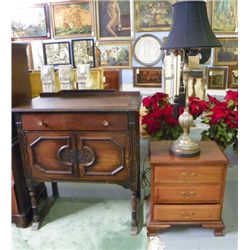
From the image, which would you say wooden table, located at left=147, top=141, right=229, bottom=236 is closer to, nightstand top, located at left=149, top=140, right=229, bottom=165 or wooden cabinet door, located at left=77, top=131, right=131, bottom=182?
nightstand top, located at left=149, top=140, right=229, bottom=165

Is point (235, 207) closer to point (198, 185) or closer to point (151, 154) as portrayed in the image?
point (198, 185)

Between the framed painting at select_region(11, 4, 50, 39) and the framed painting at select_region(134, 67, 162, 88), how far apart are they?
190cm

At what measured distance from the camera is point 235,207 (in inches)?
74.7

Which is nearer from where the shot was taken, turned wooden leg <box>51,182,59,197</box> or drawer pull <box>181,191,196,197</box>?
drawer pull <box>181,191,196,197</box>

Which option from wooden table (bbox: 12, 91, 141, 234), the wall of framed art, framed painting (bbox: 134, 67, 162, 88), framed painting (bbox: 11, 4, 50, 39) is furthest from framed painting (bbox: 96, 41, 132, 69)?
wooden table (bbox: 12, 91, 141, 234)

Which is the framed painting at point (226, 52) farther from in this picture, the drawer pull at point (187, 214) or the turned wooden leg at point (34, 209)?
the turned wooden leg at point (34, 209)

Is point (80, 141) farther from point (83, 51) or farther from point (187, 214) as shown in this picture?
point (83, 51)

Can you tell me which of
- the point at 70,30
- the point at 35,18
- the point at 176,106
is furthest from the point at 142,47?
the point at 176,106

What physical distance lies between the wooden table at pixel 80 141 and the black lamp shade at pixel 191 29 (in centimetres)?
42

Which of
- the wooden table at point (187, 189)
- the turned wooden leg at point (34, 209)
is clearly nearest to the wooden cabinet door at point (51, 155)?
the turned wooden leg at point (34, 209)

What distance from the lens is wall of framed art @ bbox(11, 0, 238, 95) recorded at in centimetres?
450

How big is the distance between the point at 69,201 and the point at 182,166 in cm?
104

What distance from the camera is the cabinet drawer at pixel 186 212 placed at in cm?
157

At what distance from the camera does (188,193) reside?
1.55 m
